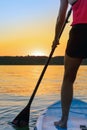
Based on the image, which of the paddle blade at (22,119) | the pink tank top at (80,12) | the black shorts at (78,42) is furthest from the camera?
the paddle blade at (22,119)

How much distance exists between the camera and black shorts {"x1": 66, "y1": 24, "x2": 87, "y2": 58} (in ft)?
18.3

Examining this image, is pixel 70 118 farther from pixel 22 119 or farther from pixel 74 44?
pixel 74 44

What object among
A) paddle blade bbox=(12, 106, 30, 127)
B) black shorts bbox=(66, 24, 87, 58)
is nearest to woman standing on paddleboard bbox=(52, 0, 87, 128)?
black shorts bbox=(66, 24, 87, 58)

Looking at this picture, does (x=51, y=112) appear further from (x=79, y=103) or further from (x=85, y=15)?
(x=85, y=15)

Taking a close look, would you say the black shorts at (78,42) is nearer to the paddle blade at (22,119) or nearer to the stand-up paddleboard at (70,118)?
the stand-up paddleboard at (70,118)

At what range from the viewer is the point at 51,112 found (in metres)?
7.57

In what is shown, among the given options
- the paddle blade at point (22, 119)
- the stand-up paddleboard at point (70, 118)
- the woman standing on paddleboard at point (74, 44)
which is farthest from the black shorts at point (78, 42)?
the paddle blade at point (22, 119)

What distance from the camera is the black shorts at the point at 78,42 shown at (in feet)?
18.3

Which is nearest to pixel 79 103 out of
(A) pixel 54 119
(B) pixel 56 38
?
(A) pixel 54 119

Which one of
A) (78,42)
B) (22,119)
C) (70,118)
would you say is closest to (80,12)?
(78,42)

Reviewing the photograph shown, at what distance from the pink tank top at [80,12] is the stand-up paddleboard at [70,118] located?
1.63 meters

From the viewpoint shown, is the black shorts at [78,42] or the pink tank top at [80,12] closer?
the pink tank top at [80,12]

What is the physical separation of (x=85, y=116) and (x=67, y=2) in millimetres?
2263

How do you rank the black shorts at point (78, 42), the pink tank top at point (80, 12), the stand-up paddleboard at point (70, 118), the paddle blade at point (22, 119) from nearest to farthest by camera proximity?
1. the pink tank top at point (80, 12)
2. the black shorts at point (78, 42)
3. the stand-up paddleboard at point (70, 118)
4. the paddle blade at point (22, 119)
